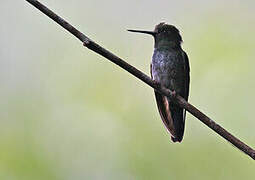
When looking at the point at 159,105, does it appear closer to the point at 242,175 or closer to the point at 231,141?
the point at 242,175

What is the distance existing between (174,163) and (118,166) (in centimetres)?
59

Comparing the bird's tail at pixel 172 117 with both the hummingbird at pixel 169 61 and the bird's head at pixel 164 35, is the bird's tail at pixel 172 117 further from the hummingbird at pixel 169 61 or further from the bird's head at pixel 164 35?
the bird's head at pixel 164 35

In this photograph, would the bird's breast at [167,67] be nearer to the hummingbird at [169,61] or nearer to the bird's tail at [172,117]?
the hummingbird at [169,61]

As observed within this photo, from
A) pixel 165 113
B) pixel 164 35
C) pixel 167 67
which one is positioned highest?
pixel 164 35

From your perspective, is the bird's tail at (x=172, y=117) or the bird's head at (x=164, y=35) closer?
the bird's tail at (x=172, y=117)

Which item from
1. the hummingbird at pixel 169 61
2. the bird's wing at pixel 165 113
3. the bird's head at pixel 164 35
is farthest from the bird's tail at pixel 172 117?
the bird's head at pixel 164 35

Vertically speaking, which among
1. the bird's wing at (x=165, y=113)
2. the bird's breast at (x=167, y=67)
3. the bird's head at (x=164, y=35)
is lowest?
the bird's wing at (x=165, y=113)

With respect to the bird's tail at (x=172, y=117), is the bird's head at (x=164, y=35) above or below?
above

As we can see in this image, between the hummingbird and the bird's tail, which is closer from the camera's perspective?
the bird's tail

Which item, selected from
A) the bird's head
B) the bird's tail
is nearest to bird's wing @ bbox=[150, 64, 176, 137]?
the bird's tail

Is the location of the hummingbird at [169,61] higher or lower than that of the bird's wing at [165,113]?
higher

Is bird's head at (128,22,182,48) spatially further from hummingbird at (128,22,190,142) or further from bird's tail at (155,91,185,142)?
bird's tail at (155,91,185,142)

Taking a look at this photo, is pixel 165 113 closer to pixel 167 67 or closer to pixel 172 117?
pixel 172 117

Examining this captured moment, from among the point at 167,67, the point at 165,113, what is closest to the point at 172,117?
the point at 165,113
